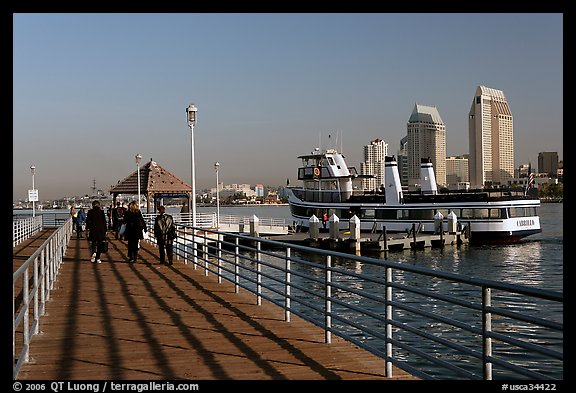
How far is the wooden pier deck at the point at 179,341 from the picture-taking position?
6.61 meters

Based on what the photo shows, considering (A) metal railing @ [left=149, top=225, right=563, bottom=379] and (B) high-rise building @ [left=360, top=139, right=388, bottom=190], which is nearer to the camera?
(A) metal railing @ [left=149, top=225, right=563, bottom=379]

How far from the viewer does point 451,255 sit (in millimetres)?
39938

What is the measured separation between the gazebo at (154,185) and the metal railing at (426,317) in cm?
2571

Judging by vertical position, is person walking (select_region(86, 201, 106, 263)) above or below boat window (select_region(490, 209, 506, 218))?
above

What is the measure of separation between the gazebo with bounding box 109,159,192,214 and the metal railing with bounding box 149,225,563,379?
25.7m

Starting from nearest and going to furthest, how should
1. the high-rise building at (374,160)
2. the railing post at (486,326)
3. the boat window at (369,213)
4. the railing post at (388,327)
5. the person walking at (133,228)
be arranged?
the railing post at (486,326) → the railing post at (388,327) → the person walking at (133,228) → the boat window at (369,213) → the high-rise building at (374,160)

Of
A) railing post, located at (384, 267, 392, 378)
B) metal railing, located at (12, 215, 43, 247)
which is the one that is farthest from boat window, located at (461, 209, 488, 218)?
railing post, located at (384, 267, 392, 378)

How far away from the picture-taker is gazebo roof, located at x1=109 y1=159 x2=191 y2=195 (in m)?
50.5

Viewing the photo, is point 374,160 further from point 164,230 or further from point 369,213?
point 164,230

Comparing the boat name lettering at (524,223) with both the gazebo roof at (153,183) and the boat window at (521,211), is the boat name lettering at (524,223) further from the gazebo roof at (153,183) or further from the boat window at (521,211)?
the gazebo roof at (153,183)

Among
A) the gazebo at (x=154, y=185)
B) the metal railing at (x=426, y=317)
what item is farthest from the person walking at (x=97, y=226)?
the gazebo at (x=154, y=185)

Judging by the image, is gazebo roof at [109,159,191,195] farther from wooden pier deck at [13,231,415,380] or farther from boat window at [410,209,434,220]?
wooden pier deck at [13,231,415,380]

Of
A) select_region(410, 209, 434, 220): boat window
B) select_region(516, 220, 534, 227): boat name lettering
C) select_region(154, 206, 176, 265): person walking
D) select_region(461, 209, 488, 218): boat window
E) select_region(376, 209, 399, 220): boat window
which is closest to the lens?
select_region(154, 206, 176, 265): person walking
